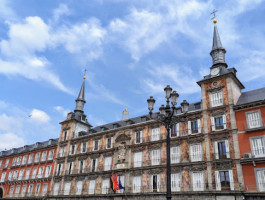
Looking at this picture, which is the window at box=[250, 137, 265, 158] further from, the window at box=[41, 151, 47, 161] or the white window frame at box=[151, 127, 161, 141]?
the window at box=[41, 151, 47, 161]

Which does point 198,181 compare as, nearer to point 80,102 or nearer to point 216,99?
point 216,99

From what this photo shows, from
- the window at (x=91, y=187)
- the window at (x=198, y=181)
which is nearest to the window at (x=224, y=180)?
the window at (x=198, y=181)

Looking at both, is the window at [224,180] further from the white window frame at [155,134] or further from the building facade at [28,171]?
the building facade at [28,171]

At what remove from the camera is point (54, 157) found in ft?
143

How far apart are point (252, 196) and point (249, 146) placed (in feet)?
15.9

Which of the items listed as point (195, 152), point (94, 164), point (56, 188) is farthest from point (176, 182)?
point (56, 188)

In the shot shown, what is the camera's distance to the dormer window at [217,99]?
93.9 feet

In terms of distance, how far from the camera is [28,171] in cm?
4700

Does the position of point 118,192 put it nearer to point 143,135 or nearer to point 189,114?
point 143,135

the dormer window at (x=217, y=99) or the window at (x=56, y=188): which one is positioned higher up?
the dormer window at (x=217, y=99)

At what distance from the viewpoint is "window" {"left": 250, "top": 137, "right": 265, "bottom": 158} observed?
23.9 meters

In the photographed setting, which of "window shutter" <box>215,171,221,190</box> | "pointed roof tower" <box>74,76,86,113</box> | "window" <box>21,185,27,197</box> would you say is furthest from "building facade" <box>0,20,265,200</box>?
Answer: "pointed roof tower" <box>74,76,86,113</box>

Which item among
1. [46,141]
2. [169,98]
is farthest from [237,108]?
[46,141]

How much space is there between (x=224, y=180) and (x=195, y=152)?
14.5 feet
